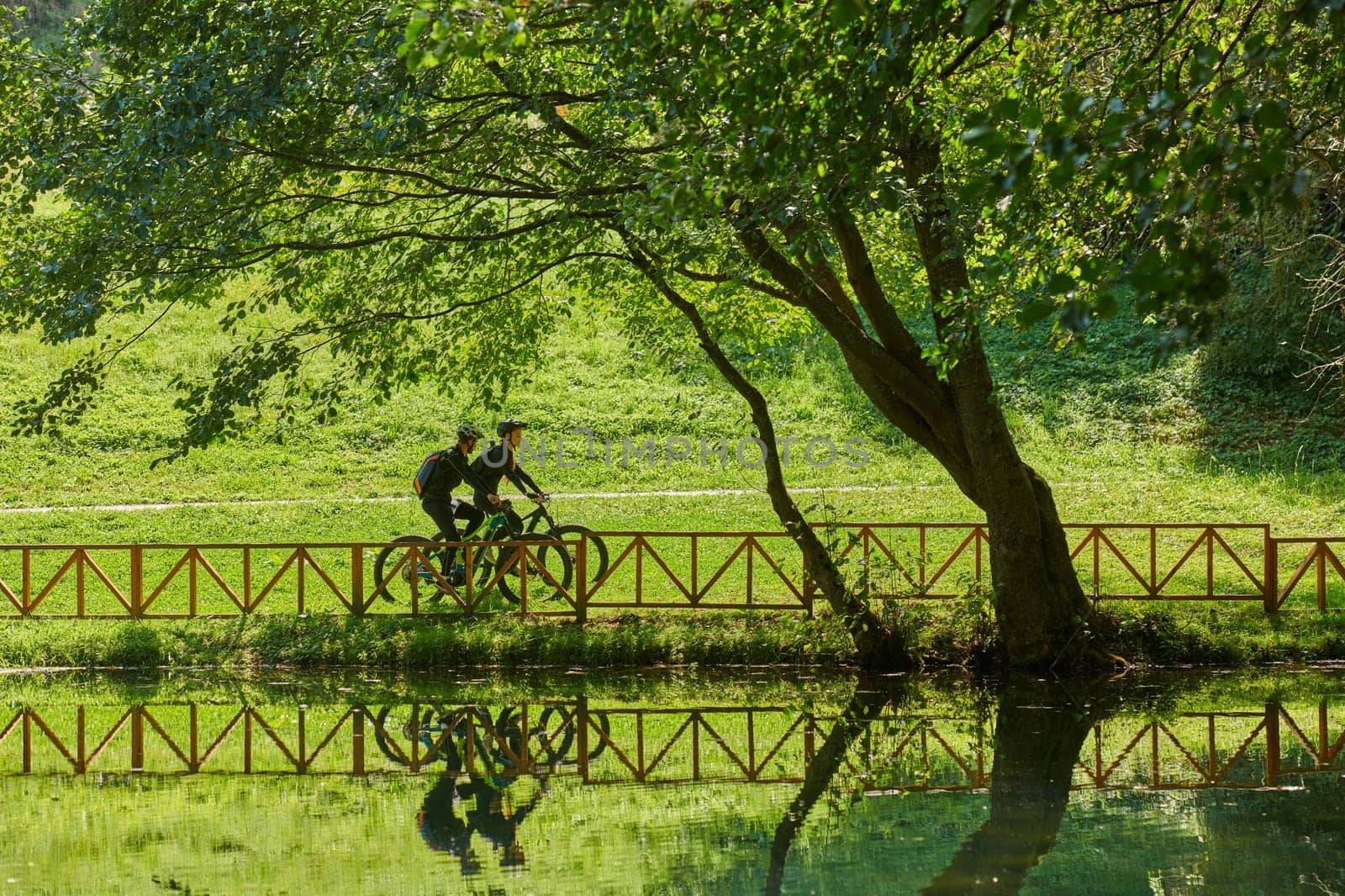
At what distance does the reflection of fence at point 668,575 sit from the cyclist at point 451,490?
0.53 meters

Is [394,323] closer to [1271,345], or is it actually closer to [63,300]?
[63,300]

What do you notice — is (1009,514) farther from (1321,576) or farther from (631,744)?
(631,744)

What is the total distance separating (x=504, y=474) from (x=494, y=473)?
0.95 ft

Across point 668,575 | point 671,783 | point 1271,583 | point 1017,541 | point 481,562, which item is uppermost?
point 1017,541

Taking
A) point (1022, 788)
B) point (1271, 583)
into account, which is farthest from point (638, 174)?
point (1271, 583)

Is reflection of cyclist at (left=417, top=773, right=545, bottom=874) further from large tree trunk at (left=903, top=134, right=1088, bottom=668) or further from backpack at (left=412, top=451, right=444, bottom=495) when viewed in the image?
backpack at (left=412, top=451, right=444, bottom=495)

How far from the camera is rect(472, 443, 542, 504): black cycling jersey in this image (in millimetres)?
15680

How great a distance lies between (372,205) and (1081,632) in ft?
24.2

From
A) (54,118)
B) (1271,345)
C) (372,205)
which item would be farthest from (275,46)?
(1271,345)

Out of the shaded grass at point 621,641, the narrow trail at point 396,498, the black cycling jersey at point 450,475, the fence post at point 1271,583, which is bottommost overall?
the shaded grass at point 621,641

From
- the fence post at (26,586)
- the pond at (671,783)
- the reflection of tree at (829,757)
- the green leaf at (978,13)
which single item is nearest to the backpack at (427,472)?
the pond at (671,783)

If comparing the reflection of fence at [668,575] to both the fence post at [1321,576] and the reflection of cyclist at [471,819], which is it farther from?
the reflection of cyclist at [471,819]

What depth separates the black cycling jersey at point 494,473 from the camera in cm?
1568

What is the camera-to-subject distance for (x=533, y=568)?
51.7ft
